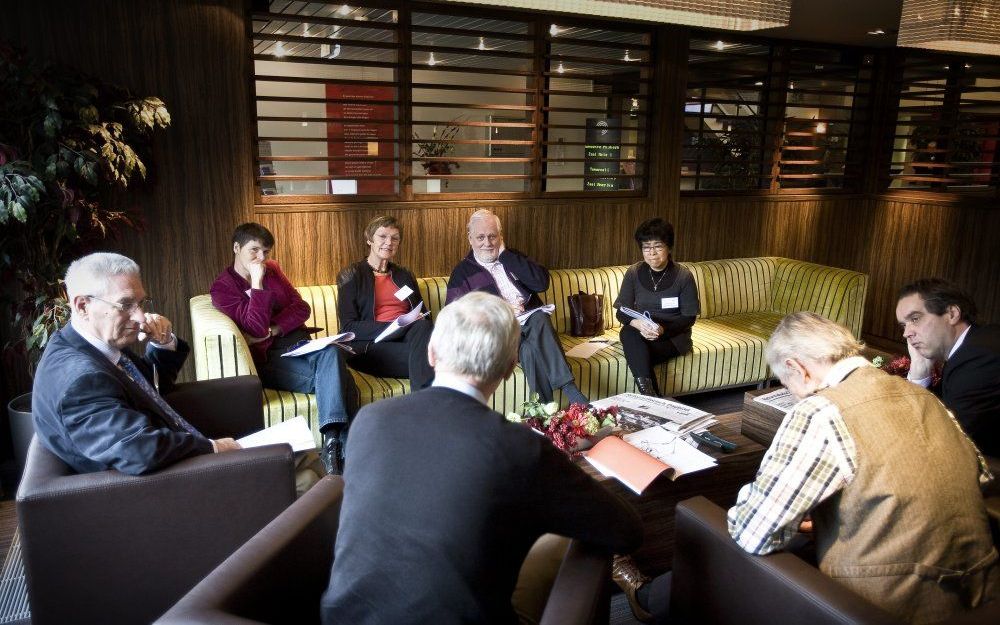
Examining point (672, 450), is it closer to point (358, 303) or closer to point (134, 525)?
point (134, 525)

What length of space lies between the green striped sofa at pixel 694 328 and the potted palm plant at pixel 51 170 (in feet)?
2.07

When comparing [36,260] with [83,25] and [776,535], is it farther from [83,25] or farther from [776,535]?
[776,535]

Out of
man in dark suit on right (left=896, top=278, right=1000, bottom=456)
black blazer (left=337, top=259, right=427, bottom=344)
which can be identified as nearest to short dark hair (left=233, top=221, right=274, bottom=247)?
black blazer (left=337, top=259, right=427, bottom=344)

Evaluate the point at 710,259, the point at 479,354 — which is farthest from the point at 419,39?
the point at 479,354

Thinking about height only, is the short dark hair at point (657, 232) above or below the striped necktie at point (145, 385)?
above

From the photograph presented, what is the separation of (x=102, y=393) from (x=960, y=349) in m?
2.71

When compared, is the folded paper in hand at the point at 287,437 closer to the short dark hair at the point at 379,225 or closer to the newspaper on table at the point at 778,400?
the short dark hair at the point at 379,225

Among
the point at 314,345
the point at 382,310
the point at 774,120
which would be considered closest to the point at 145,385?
the point at 314,345

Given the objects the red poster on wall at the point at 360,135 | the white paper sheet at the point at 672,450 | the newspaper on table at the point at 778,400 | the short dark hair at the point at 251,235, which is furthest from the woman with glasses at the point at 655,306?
the short dark hair at the point at 251,235

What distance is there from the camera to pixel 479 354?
144cm

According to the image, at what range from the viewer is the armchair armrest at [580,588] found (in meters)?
1.44

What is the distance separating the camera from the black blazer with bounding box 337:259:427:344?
3838mm

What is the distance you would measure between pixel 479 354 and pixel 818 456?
0.75m

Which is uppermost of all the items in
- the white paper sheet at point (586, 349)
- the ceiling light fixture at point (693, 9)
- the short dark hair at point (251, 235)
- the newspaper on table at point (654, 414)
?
the ceiling light fixture at point (693, 9)
